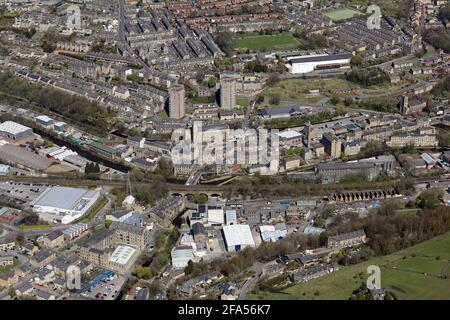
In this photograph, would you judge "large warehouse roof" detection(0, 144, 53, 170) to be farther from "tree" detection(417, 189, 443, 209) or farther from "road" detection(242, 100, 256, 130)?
"tree" detection(417, 189, 443, 209)

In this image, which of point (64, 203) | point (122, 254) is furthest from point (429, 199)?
point (64, 203)

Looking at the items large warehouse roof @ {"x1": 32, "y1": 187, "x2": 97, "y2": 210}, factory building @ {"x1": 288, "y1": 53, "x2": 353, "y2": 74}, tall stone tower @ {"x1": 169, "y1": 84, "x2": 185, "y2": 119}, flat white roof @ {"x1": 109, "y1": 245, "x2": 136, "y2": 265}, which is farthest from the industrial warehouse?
factory building @ {"x1": 288, "y1": 53, "x2": 353, "y2": 74}

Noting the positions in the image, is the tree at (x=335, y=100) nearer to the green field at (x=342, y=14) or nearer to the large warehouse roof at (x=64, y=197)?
the green field at (x=342, y=14)

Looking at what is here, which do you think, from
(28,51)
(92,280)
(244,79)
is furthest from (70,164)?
(28,51)

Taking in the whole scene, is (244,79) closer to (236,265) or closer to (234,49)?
(234,49)

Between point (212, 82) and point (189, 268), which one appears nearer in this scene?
point (189, 268)

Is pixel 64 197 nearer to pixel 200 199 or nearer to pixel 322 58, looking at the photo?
pixel 200 199
